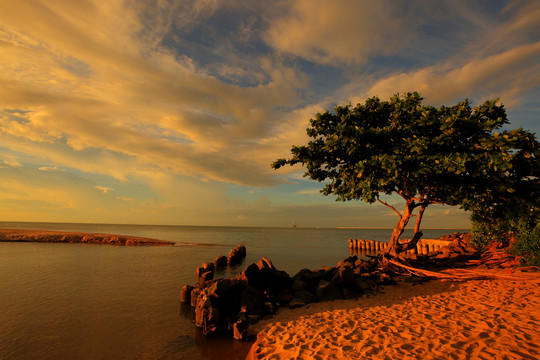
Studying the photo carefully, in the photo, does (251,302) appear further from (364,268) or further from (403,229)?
(403,229)

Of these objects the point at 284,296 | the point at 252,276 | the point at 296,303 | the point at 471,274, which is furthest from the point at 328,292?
the point at 471,274

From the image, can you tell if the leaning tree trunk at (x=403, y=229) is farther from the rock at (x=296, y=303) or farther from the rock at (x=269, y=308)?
the rock at (x=269, y=308)

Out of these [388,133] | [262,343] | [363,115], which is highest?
[363,115]

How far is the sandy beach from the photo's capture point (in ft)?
21.0

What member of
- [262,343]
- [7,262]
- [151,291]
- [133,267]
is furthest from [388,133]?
[7,262]

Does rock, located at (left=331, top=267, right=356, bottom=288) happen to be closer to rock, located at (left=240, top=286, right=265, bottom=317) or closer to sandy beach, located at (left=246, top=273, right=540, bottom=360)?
sandy beach, located at (left=246, top=273, right=540, bottom=360)

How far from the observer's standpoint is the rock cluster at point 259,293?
10.1 meters

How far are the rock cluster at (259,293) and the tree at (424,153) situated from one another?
14.8ft

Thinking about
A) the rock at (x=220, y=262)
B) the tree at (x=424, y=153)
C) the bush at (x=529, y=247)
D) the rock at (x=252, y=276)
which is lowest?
the rock at (x=220, y=262)

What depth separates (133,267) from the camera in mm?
24156

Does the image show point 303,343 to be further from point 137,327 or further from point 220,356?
point 137,327

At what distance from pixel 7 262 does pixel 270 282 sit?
3068cm

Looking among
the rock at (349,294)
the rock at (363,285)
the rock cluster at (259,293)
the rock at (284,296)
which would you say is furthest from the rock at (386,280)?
the rock at (284,296)

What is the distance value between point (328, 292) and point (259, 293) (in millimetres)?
3434
